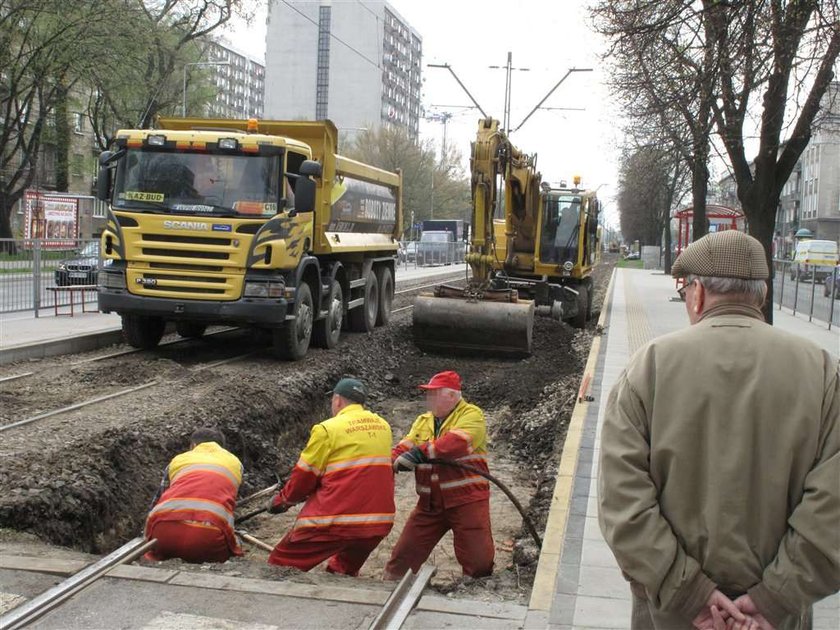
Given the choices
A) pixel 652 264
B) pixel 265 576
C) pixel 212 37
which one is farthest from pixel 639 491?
pixel 652 264

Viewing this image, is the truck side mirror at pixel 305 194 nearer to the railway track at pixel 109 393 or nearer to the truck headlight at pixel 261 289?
the truck headlight at pixel 261 289

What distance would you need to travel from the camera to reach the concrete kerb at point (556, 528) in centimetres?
472

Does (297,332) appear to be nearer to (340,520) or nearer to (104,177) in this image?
(104,177)

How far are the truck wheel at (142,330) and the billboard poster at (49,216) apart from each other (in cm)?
955

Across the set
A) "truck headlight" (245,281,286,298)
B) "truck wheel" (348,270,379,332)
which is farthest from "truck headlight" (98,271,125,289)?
"truck wheel" (348,270,379,332)

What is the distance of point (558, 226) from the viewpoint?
1984cm

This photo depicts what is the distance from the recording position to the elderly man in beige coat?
8.38 feet

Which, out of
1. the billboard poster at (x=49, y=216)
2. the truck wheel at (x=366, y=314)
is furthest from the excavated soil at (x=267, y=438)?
the billboard poster at (x=49, y=216)

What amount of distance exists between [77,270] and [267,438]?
32.2ft

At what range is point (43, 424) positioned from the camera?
8859mm

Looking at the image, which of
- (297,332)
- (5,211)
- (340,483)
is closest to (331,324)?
(297,332)

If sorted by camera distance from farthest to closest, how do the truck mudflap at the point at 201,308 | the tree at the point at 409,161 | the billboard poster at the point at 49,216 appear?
1. the tree at the point at 409,161
2. the billboard poster at the point at 49,216
3. the truck mudflap at the point at 201,308

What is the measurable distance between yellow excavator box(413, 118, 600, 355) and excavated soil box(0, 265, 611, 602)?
1.99ft

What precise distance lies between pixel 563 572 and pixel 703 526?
8.80 feet
